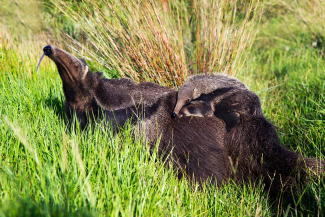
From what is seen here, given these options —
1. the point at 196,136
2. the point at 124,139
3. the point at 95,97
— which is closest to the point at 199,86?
the point at 196,136

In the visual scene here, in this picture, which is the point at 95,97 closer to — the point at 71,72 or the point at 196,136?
the point at 71,72

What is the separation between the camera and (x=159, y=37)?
3.89m

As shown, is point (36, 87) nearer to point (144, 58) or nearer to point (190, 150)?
point (144, 58)

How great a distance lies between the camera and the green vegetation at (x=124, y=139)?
181cm

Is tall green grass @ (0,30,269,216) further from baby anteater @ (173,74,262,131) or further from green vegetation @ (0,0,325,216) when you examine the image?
baby anteater @ (173,74,262,131)

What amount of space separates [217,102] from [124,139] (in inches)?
39.0

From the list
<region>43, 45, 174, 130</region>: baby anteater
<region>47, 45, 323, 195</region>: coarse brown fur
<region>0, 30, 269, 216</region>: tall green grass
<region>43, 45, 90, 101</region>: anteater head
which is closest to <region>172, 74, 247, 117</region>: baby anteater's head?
<region>47, 45, 323, 195</region>: coarse brown fur

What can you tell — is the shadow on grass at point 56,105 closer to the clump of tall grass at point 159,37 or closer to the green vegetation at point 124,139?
the green vegetation at point 124,139

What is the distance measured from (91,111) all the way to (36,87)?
1.40 m

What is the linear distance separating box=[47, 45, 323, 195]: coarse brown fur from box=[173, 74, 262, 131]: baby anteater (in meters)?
0.08

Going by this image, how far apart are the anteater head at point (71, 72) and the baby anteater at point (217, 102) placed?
0.97m

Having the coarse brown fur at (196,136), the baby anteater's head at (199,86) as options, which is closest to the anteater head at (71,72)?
the coarse brown fur at (196,136)

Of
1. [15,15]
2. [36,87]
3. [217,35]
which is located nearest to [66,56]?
[36,87]

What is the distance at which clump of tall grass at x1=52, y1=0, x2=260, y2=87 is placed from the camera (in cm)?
387
